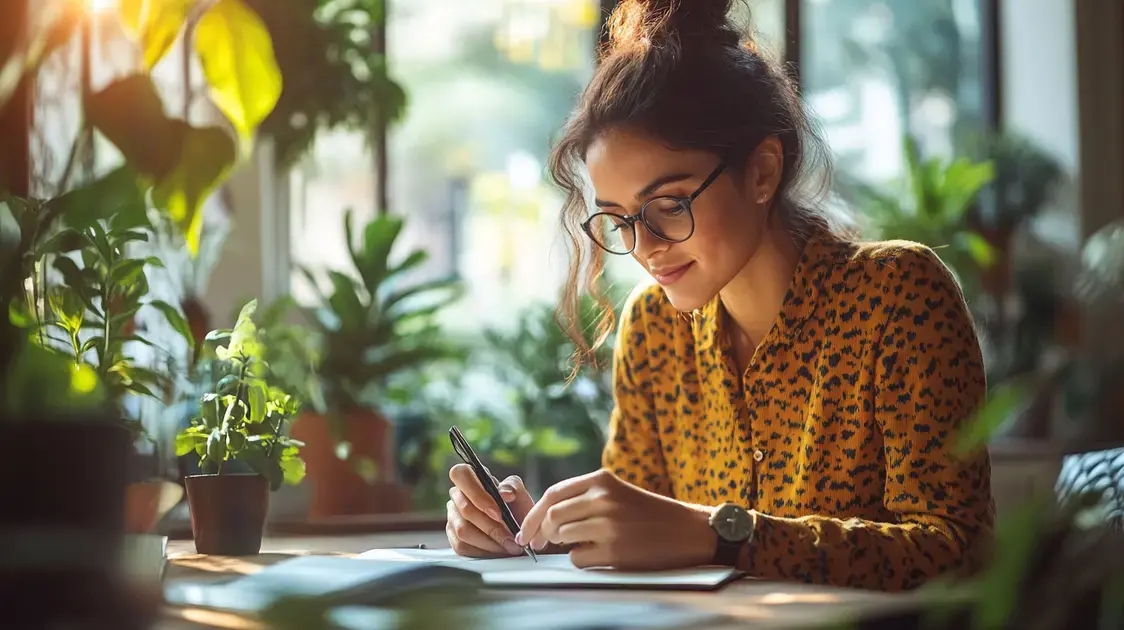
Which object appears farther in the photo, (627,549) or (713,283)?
(713,283)

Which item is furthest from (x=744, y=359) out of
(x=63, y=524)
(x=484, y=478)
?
(x=63, y=524)

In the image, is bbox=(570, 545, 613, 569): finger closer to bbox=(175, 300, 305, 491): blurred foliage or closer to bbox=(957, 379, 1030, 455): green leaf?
bbox=(175, 300, 305, 491): blurred foliage

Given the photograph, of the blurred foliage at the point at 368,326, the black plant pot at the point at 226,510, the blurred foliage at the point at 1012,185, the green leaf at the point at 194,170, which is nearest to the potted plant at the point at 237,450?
the black plant pot at the point at 226,510

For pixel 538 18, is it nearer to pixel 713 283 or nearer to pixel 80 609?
pixel 713 283

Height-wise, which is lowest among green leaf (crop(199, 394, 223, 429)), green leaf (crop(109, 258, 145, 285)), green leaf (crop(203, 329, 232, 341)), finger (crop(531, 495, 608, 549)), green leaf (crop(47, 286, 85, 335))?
finger (crop(531, 495, 608, 549))

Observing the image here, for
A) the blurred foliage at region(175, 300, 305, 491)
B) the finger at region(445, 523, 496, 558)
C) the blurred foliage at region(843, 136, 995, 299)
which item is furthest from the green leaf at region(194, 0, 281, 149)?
the blurred foliage at region(843, 136, 995, 299)

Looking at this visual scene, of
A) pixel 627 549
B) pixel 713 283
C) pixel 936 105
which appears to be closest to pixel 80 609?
pixel 627 549

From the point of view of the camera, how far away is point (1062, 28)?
531 centimetres

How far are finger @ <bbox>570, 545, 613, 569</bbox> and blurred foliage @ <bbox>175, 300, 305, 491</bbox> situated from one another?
0.41m

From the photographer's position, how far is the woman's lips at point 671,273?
164 cm

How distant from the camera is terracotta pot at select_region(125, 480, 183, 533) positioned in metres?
0.72

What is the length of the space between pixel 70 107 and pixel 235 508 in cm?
77

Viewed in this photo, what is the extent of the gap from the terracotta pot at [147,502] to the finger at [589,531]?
421mm

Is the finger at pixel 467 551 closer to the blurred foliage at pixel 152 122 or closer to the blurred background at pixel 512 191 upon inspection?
the blurred foliage at pixel 152 122
